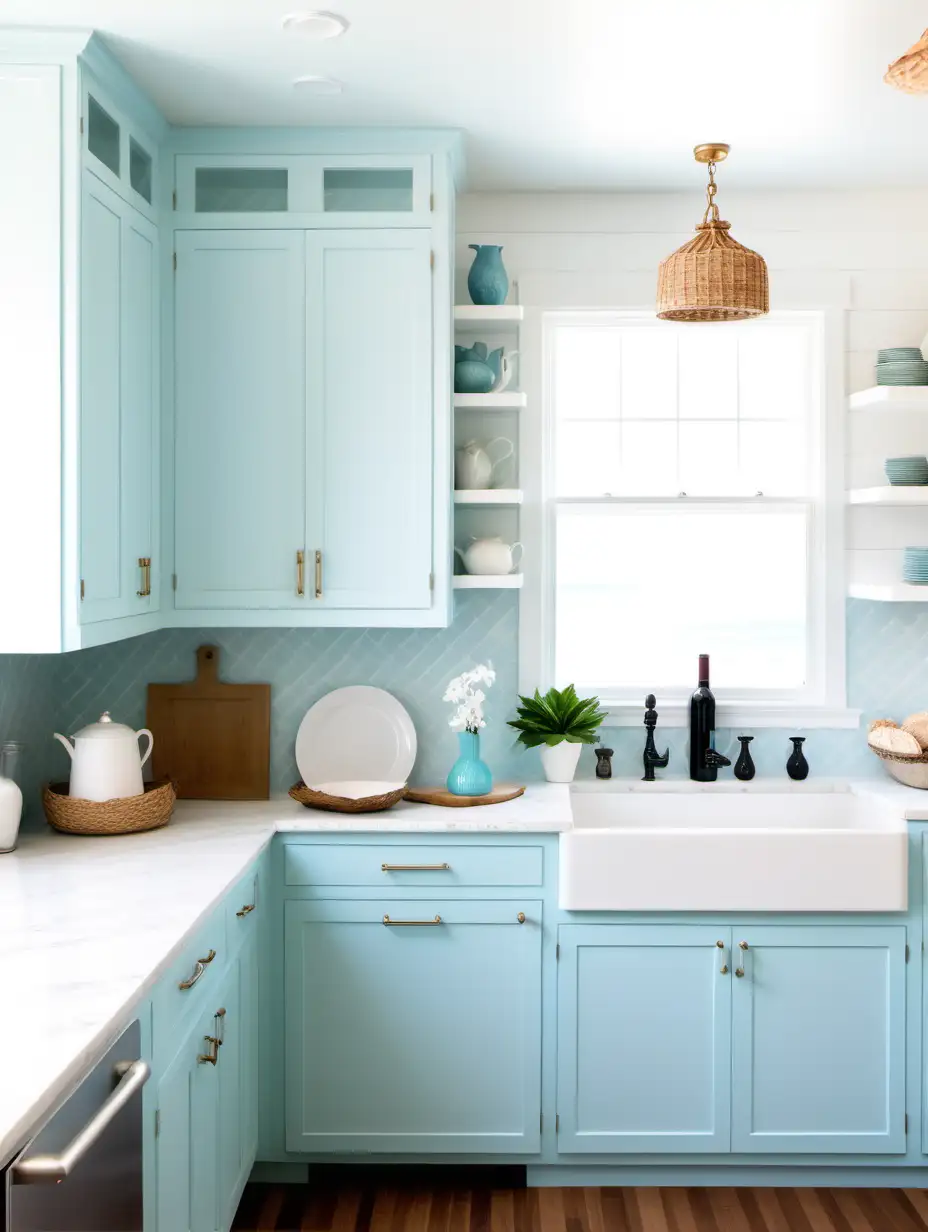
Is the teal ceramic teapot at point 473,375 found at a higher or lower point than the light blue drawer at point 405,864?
higher

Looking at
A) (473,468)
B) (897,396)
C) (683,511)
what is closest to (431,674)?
(473,468)

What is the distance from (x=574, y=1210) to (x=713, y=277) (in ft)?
7.64

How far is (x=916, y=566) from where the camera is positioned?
3.40m

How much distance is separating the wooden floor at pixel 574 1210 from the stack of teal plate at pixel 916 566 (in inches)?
65.2

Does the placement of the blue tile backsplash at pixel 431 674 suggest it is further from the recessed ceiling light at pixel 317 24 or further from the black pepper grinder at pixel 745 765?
the recessed ceiling light at pixel 317 24

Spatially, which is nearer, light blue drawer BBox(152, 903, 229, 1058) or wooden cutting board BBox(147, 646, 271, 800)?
light blue drawer BBox(152, 903, 229, 1058)

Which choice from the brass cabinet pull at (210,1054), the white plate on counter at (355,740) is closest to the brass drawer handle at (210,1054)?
the brass cabinet pull at (210,1054)

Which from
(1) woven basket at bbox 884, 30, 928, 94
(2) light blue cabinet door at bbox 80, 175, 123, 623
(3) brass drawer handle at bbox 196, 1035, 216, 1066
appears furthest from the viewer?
(2) light blue cabinet door at bbox 80, 175, 123, 623

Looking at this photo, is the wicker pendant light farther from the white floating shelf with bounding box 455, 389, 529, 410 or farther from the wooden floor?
the wooden floor

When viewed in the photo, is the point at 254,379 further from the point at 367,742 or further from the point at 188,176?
the point at 367,742

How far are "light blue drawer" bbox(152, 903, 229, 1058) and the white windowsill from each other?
4.96ft

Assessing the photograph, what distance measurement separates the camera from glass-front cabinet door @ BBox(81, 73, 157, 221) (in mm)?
2551

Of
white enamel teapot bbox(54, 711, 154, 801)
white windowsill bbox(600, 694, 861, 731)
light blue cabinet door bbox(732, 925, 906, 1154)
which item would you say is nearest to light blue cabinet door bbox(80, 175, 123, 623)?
white enamel teapot bbox(54, 711, 154, 801)

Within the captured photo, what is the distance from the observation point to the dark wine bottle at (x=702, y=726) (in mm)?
3480
